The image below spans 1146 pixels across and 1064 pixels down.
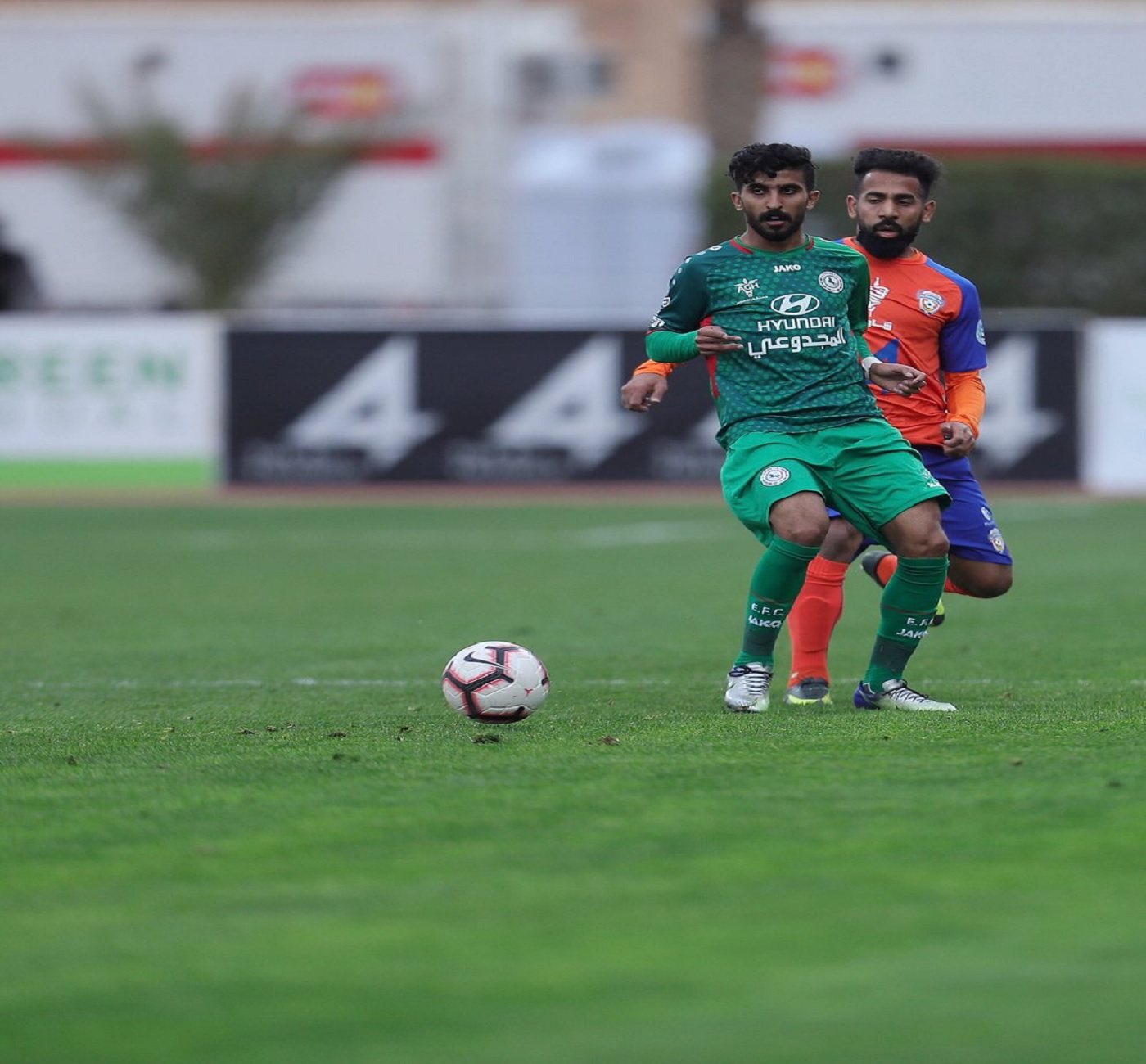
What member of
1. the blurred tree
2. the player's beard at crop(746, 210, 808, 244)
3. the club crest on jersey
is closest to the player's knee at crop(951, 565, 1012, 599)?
the club crest on jersey

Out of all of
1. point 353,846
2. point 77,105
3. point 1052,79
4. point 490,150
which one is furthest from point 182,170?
point 353,846

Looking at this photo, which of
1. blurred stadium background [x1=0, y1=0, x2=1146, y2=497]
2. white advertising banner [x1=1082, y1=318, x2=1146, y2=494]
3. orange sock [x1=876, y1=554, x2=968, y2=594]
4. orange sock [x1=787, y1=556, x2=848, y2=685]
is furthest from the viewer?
blurred stadium background [x1=0, y1=0, x2=1146, y2=497]

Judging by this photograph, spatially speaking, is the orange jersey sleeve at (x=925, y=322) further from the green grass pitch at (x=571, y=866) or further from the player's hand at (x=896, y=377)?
the green grass pitch at (x=571, y=866)

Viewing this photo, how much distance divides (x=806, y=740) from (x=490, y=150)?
101 feet

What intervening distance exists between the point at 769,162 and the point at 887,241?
0.71m

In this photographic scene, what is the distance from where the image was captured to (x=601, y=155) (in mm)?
30281

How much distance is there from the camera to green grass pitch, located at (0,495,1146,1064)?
321 centimetres

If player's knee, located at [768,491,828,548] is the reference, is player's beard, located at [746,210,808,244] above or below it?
above

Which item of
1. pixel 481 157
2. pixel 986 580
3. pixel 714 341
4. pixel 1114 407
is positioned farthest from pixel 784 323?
pixel 481 157

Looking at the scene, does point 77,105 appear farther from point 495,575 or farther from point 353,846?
point 353,846

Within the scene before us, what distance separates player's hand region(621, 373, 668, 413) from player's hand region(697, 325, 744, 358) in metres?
0.15

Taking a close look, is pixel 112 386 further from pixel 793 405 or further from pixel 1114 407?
pixel 793 405

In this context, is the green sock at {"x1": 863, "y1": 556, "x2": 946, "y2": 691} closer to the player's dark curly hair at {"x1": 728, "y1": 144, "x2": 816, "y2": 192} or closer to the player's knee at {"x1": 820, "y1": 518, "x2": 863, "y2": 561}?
the player's knee at {"x1": 820, "y1": 518, "x2": 863, "y2": 561}

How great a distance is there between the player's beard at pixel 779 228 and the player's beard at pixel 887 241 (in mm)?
437
